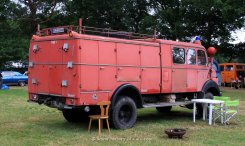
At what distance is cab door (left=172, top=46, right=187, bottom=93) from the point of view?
1272 centimetres

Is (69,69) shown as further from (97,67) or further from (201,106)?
(201,106)

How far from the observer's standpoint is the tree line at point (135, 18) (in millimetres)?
31970

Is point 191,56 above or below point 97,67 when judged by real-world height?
above

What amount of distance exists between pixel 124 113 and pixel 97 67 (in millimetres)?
1683

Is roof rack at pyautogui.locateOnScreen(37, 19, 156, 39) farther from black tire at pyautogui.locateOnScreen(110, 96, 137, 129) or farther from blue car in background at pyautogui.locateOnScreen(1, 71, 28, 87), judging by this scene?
blue car in background at pyautogui.locateOnScreen(1, 71, 28, 87)

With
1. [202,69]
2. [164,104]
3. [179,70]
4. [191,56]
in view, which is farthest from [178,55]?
[164,104]

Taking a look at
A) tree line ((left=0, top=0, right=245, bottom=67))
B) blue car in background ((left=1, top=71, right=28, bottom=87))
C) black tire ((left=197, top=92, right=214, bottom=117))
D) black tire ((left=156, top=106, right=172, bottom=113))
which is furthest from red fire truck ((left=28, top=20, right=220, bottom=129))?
blue car in background ((left=1, top=71, right=28, bottom=87))

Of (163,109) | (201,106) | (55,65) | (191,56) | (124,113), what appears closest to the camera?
(55,65)

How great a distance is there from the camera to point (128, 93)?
11258mm

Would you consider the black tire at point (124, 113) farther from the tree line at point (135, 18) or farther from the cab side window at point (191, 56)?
the tree line at point (135, 18)

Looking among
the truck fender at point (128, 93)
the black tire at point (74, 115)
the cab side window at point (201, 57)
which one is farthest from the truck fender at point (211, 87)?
the black tire at point (74, 115)

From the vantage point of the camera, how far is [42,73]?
36.1 feet

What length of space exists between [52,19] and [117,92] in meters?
32.5

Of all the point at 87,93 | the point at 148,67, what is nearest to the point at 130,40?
the point at 148,67
